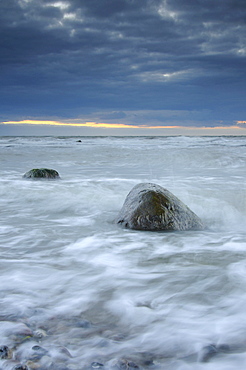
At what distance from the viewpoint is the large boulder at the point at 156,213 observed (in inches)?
151

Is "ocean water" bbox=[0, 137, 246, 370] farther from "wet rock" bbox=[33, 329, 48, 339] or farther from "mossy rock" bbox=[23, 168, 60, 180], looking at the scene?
"mossy rock" bbox=[23, 168, 60, 180]

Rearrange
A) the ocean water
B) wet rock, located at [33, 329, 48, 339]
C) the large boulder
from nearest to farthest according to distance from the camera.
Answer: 1. the ocean water
2. wet rock, located at [33, 329, 48, 339]
3. the large boulder

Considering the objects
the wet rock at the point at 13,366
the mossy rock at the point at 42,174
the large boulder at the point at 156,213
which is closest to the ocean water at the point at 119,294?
the wet rock at the point at 13,366

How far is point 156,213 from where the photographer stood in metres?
3.85

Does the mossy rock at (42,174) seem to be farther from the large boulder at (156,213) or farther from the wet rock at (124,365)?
the wet rock at (124,365)

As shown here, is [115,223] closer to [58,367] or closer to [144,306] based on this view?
[144,306]

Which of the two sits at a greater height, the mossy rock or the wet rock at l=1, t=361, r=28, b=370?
the mossy rock

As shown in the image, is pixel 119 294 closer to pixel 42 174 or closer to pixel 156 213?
pixel 156 213

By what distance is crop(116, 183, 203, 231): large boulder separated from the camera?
12.6 ft

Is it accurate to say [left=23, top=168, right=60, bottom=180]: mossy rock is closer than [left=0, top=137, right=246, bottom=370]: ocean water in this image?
No

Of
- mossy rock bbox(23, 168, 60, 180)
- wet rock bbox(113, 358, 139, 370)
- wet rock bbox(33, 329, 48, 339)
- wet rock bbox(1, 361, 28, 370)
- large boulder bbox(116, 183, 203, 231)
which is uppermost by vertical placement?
mossy rock bbox(23, 168, 60, 180)

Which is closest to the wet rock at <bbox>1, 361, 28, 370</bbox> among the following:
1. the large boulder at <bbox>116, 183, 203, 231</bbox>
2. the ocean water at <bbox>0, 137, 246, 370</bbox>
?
the ocean water at <bbox>0, 137, 246, 370</bbox>

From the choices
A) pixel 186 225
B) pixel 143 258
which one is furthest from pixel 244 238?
pixel 143 258

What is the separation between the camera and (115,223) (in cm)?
425
